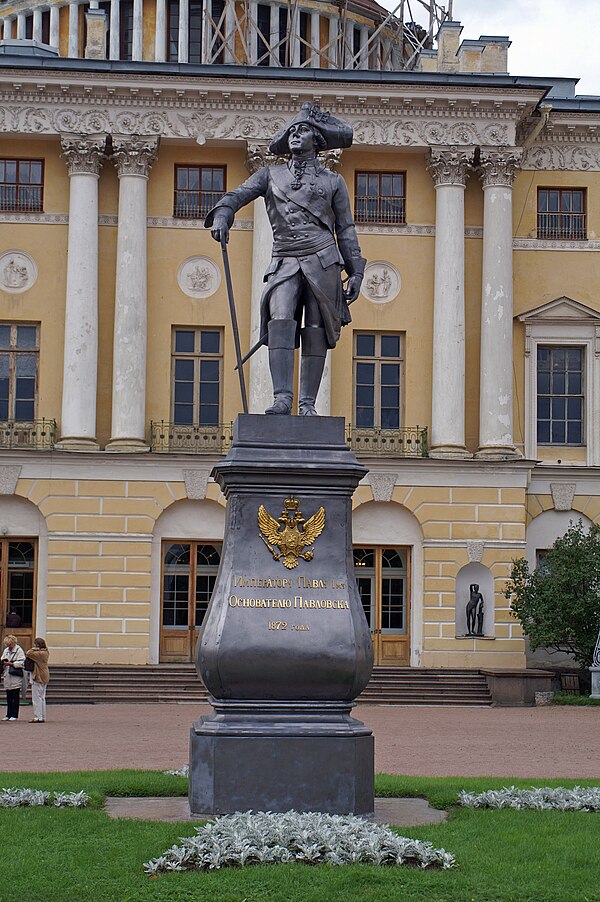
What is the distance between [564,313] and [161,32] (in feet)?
72.8

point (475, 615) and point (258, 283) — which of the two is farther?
point (258, 283)

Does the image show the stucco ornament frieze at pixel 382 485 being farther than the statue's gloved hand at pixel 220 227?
Yes

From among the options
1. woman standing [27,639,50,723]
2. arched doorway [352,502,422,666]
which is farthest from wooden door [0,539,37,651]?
woman standing [27,639,50,723]

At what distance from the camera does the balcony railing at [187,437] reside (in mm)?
41656

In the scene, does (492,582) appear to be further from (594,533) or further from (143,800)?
(143,800)

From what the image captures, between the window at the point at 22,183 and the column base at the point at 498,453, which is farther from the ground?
the window at the point at 22,183

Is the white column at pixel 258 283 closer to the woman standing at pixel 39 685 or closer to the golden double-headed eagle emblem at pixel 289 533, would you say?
the woman standing at pixel 39 685

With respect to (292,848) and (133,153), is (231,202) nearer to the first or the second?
(292,848)

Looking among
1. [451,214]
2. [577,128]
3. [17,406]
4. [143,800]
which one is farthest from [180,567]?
[143,800]

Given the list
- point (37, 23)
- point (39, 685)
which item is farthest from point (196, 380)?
point (37, 23)

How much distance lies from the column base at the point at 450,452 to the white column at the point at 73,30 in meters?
24.9

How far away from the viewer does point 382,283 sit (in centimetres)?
4256

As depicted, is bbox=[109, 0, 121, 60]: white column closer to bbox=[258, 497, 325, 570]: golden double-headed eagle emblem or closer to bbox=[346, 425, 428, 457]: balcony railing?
bbox=[346, 425, 428, 457]: balcony railing

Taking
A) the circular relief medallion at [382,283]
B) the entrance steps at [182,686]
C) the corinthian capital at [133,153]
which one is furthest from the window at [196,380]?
the entrance steps at [182,686]
